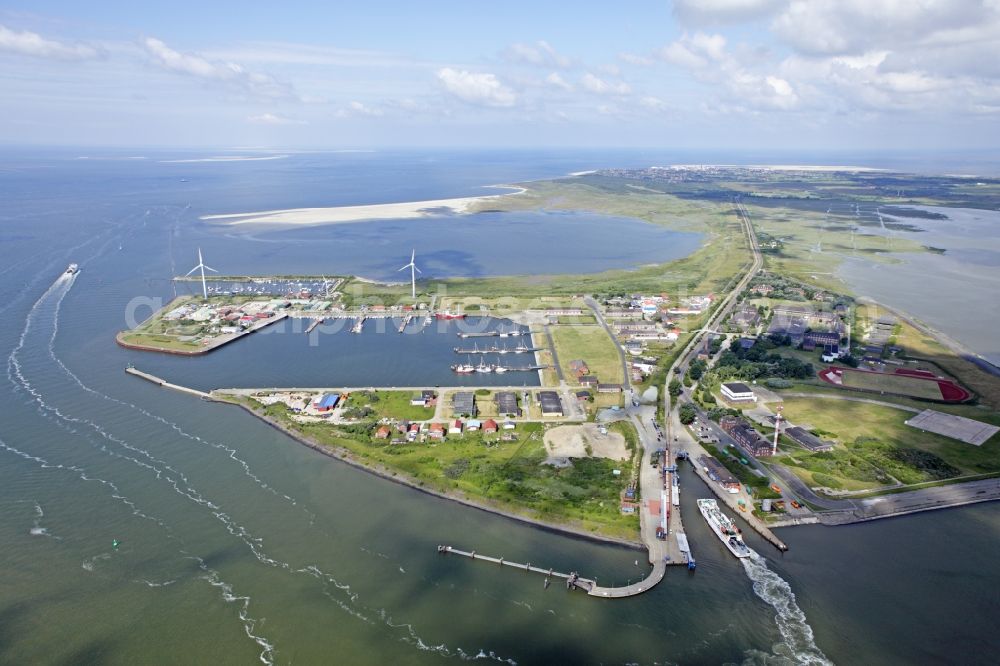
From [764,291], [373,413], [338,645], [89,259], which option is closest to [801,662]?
[338,645]

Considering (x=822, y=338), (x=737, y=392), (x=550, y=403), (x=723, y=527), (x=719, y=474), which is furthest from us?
(x=822, y=338)

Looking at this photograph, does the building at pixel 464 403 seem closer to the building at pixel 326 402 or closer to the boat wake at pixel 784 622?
the building at pixel 326 402

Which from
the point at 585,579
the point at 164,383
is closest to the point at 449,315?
the point at 164,383

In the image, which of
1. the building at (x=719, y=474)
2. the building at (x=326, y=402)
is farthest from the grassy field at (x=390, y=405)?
the building at (x=719, y=474)

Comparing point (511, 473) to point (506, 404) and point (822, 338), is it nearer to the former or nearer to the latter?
point (506, 404)

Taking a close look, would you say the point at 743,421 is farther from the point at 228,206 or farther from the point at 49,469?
the point at 228,206

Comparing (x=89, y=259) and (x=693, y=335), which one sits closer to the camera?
(x=693, y=335)
